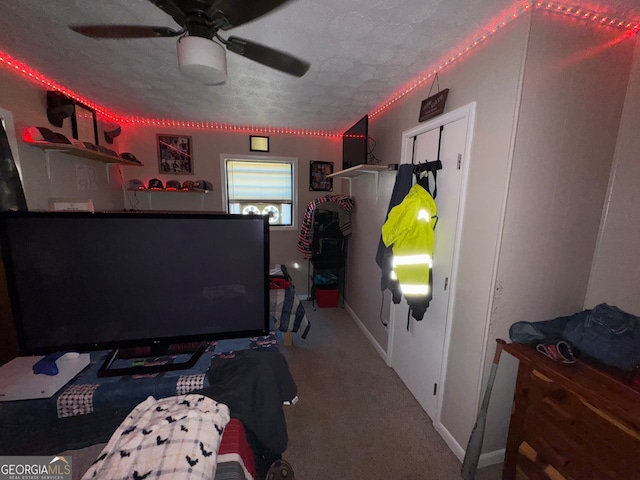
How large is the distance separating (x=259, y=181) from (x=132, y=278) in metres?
3.09

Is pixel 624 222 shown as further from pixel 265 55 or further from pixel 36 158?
pixel 36 158

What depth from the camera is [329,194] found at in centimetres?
421

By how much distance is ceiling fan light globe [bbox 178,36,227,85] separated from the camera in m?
1.17

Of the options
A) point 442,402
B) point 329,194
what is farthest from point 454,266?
point 329,194

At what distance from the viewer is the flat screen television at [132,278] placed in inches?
41.9

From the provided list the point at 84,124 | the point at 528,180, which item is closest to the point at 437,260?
the point at 528,180

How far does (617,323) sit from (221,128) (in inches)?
167

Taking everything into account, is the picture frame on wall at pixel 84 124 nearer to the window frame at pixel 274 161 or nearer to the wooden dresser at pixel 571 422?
the window frame at pixel 274 161

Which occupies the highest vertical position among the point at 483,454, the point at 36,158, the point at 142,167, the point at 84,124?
the point at 84,124

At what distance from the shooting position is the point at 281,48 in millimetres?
1741

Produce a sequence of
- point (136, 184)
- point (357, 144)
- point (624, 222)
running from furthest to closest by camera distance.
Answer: point (136, 184) → point (357, 144) → point (624, 222)

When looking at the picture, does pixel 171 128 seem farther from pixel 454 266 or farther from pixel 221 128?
pixel 454 266

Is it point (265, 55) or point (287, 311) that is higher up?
point (265, 55)

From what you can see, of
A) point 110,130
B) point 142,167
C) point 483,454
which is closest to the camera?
point 483,454
